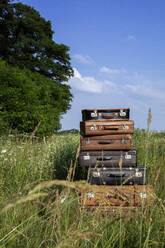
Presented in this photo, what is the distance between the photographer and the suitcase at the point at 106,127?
5.69 m

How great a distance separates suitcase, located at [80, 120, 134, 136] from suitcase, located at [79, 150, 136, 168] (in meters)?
0.40

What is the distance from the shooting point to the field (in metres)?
1.91

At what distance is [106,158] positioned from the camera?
218 inches

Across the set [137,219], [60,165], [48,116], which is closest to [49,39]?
[48,116]

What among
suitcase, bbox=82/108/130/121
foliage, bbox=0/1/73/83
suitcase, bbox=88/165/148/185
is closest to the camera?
suitcase, bbox=88/165/148/185

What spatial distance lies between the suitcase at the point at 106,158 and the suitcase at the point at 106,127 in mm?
396

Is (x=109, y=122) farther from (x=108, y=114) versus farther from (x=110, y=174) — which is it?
(x=110, y=174)

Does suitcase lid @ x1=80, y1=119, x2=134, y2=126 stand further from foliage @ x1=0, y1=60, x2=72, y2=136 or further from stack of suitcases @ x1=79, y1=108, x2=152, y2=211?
foliage @ x1=0, y1=60, x2=72, y2=136

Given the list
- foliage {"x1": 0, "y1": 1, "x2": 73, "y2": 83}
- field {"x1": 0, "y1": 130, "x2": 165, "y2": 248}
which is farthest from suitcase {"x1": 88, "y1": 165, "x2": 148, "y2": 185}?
foliage {"x1": 0, "y1": 1, "x2": 73, "y2": 83}

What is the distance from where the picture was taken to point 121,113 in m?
5.90

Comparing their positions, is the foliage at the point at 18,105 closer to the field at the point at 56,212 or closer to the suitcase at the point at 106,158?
the field at the point at 56,212

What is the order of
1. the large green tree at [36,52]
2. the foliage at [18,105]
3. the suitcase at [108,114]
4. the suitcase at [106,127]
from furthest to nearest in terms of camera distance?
the large green tree at [36,52] < the foliage at [18,105] < the suitcase at [108,114] < the suitcase at [106,127]

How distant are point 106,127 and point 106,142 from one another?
290 millimetres

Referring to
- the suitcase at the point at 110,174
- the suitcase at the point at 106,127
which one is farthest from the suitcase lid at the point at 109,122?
the suitcase at the point at 110,174
